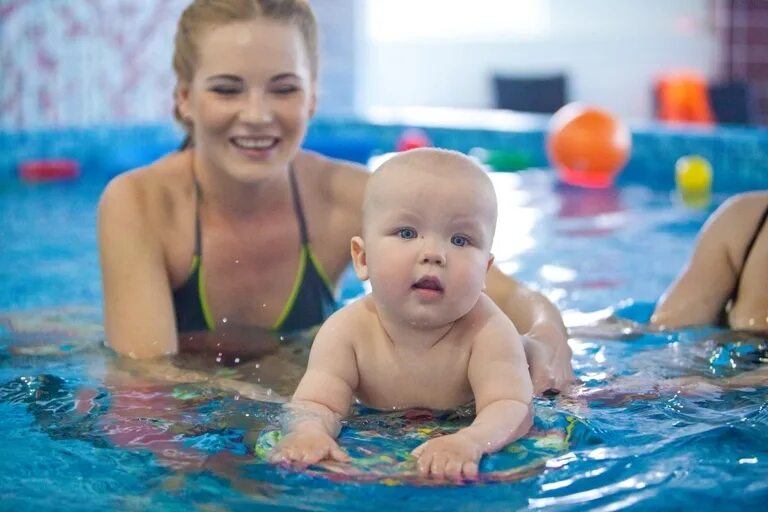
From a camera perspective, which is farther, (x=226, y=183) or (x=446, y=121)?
(x=446, y=121)

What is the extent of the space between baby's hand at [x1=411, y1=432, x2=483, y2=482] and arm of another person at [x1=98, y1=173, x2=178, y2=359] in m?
1.12

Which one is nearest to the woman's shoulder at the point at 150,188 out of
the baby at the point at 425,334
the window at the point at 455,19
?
the baby at the point at 425,334

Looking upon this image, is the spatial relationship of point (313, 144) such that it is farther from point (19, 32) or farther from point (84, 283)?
point (84, 283)

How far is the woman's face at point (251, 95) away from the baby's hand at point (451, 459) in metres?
1.21

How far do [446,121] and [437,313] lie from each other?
21.3 feet

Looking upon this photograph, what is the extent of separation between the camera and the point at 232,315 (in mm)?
3355

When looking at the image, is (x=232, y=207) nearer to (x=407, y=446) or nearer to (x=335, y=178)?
(x=335, y=178)

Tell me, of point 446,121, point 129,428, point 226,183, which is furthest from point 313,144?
point 129,428

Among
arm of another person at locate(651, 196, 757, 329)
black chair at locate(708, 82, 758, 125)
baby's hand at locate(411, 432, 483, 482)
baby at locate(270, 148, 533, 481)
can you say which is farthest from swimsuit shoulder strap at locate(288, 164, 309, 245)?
black chair at locate(708, 82, 758, 125)

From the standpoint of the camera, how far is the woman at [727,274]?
3.32 metres

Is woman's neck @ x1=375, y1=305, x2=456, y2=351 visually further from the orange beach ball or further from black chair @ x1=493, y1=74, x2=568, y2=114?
black chair @ x1=493, y1=74, x2=568, y2=114

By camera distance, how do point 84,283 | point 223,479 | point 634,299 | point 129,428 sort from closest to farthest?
point 223,479 → point 129,428 → point 634,299 → point 84,283

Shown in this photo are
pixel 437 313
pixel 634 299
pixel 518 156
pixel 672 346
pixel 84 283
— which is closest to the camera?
pixel 437 313

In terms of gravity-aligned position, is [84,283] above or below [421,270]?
below
